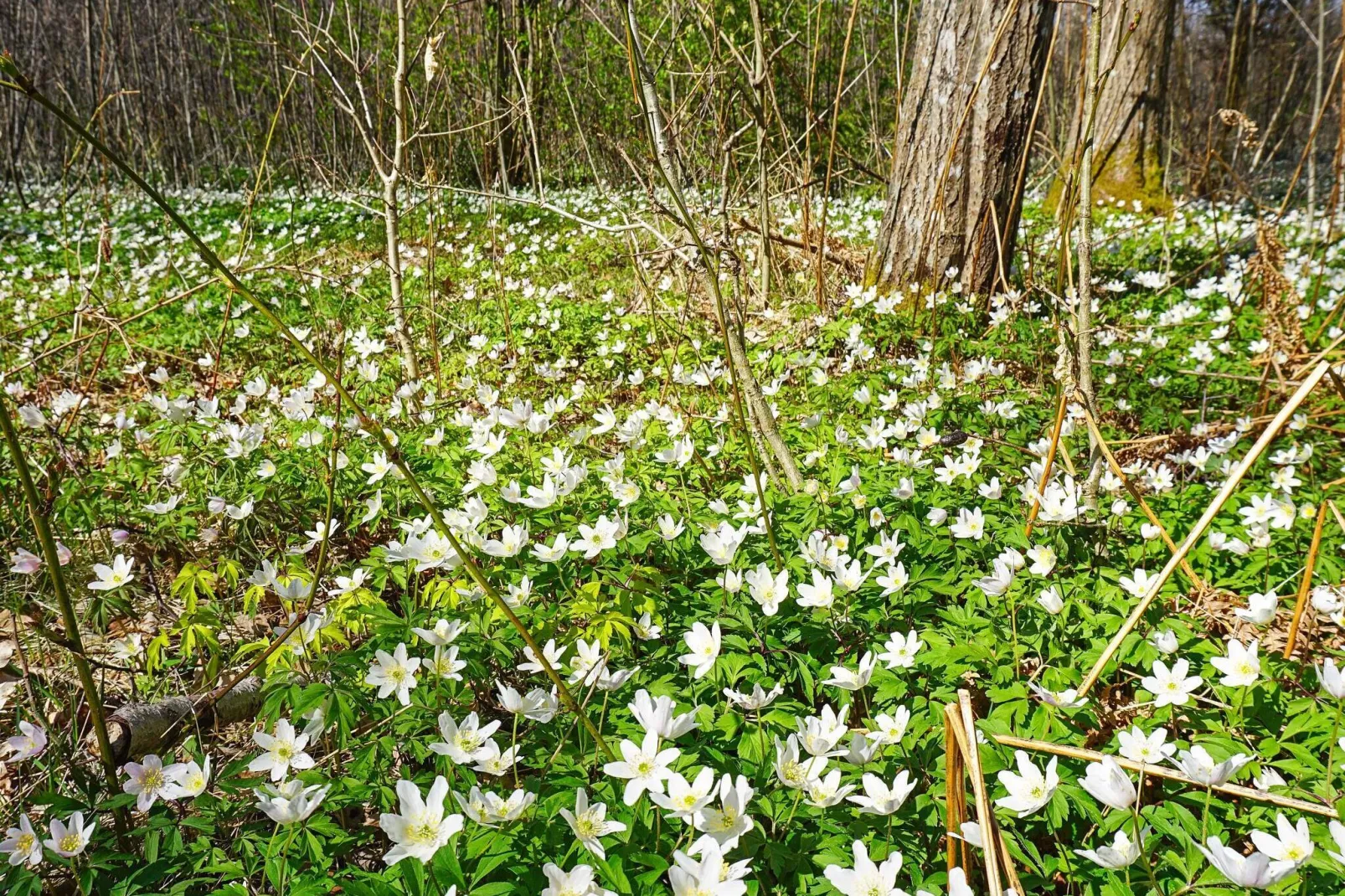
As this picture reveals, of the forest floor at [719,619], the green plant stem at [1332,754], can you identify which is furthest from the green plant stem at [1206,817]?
the green plant stem at [1332,754]

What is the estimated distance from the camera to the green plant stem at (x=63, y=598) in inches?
40.4

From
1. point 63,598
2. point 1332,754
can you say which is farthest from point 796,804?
point 63,598

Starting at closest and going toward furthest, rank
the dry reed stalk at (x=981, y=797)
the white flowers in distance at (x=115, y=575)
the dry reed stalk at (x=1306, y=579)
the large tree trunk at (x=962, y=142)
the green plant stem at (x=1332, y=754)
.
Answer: the dry reed stalk at (x=981, y=797) → the green plant stem at (x=1332, y=754) → the dry reed stalk at (x=1306, y=579) → the white flowers in distance at (x=115, y=575) → the large tree trunk at (x=962, y=142)

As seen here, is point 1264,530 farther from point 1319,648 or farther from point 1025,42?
point 1025,42

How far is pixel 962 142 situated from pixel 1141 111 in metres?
4.68

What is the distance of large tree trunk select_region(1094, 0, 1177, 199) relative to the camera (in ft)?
22.4

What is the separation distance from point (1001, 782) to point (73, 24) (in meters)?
19.7

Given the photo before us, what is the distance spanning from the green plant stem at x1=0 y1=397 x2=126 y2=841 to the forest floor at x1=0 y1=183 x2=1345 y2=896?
61 millimetres

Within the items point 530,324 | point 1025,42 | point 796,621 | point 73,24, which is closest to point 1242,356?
point 1025,42

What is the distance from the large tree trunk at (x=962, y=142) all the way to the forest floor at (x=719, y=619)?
0.52 m

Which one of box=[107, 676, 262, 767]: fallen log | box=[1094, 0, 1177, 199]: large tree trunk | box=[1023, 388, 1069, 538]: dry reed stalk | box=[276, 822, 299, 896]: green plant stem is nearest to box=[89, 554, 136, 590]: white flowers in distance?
box=[107, 676, 262, 767]: fallen log

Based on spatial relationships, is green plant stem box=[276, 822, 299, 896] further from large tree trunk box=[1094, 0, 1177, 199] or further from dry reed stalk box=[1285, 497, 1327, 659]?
large tree trunk box=[1094, 0, 1177, 199]

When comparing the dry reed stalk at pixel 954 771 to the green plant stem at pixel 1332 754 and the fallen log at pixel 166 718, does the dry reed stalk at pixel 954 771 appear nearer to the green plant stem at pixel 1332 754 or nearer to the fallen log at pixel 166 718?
the green plant stem at pixel 1332 754

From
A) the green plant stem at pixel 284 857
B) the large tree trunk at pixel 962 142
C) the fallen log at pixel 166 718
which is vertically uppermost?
the large tree trunk at pixel 962 142
